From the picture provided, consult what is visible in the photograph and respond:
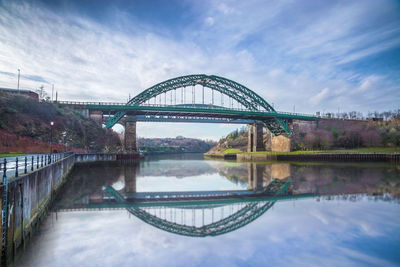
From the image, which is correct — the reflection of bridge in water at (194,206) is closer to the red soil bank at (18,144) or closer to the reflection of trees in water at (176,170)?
the reflection of trees in water at (176,170)

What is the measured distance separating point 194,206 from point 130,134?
42.6 metres

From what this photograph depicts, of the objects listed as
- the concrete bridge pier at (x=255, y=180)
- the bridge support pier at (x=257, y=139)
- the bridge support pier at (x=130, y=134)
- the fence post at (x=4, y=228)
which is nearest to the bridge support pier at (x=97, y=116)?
the bridge support pier at (x=130, y=134)

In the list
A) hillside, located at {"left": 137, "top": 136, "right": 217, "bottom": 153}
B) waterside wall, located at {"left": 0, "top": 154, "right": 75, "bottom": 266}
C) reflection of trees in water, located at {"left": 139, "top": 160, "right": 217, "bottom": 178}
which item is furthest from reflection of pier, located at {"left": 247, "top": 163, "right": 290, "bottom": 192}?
hillside, located at {"left": 137, "top": 136, "right": 217, "bottom": 153}

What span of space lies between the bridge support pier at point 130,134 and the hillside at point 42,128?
3669mm

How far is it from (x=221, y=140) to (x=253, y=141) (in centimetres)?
3048

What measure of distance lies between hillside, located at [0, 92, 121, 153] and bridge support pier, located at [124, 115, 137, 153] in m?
3.67

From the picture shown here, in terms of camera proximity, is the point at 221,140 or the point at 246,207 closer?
the point at 246,207

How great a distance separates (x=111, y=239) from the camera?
884cm

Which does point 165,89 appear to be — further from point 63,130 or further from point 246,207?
point 246,207

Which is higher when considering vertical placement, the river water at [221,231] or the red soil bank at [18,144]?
the red soil bank at [18,144]

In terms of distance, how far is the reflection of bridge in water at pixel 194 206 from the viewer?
418 inches

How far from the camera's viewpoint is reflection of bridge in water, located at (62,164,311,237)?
10609mm

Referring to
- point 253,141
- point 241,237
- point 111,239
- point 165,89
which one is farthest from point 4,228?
point 253,141

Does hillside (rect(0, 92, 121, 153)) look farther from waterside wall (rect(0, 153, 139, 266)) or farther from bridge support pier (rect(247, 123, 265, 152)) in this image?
bridge support pier (rect(247, 123, 265, 152))
